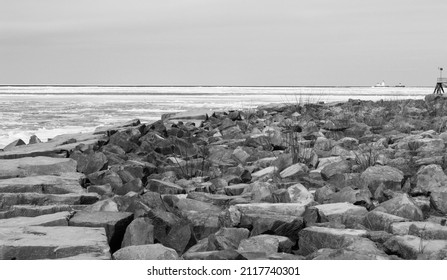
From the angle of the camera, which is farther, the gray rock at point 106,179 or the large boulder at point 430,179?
the gray rock at point 106,179

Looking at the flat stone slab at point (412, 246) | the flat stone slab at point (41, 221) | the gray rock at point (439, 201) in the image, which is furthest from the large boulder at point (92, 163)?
the flat stone slab at point (412, 246)

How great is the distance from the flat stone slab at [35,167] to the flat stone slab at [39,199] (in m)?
0.73

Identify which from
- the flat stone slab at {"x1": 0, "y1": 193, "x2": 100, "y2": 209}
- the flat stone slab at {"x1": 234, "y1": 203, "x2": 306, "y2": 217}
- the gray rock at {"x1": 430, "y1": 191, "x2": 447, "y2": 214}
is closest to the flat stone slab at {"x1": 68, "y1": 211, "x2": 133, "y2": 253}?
the flat stone slab at {"x1": 0, "y1": 193, "x2": 100, "y2": 209}

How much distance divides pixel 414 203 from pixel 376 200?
11.4 inches

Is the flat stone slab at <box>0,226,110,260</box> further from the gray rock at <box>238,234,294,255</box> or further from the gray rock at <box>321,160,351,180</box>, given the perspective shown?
the gray rock at <box>321,160,351,180</box>

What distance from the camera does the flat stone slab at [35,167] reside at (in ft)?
13.1

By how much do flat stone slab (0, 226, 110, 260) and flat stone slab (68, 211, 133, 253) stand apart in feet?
0.28

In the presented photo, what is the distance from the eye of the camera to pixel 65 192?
11.3ft

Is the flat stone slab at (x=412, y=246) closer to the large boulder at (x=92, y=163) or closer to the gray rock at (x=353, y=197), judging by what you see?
the gray rock at (x=353, y=197)

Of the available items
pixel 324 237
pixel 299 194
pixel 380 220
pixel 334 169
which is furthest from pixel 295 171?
pixel 324 237

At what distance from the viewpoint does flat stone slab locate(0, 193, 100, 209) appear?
320 cm

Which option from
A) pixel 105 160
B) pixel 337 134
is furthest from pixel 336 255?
pixel 337 134

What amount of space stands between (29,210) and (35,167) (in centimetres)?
114
